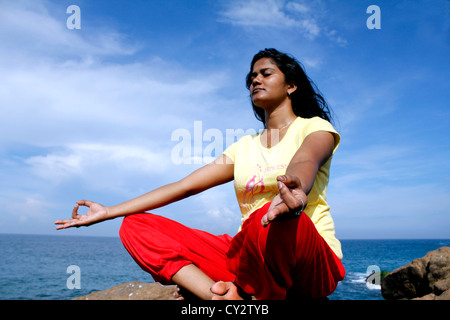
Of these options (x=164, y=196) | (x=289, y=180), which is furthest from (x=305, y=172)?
(x=164, y=196)

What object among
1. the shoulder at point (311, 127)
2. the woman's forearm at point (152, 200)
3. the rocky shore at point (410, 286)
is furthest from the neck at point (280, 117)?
the rocky shore at point (410, 286)

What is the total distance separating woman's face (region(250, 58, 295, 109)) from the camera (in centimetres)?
270

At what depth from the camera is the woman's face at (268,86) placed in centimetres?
270

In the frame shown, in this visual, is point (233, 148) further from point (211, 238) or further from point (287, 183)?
point (287, 183)

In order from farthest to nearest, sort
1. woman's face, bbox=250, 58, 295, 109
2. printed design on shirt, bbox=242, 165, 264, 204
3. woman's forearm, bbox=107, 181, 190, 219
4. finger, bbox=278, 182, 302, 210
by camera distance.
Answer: woman's face, bbox=250, 58, 295, 109
woman's forearm, bbox=107, 181, 190, 219
printed design on shirt, bbox=242, 165, 264, 204
finger, bbox=278, 182, 302, 210

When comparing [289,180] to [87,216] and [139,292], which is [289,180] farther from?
[139,292]

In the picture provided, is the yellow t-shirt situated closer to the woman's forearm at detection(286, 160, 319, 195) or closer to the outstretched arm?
the outstretched arm

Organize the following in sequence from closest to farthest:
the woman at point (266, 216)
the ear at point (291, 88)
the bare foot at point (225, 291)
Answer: the woman at point (266, 216), the bare foot at point (225, 291), the ear at point (291, 88)

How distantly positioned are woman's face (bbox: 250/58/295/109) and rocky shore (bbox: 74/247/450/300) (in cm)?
372

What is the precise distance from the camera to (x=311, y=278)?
195 centimetres

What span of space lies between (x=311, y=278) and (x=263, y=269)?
318 mm

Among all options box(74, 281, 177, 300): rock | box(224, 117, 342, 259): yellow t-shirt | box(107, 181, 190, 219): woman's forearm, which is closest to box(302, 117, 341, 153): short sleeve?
box(224, 117, 342, 259): yellow t-shirt

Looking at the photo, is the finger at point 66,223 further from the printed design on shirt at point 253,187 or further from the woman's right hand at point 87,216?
the printed design on shirt at point 253,187
